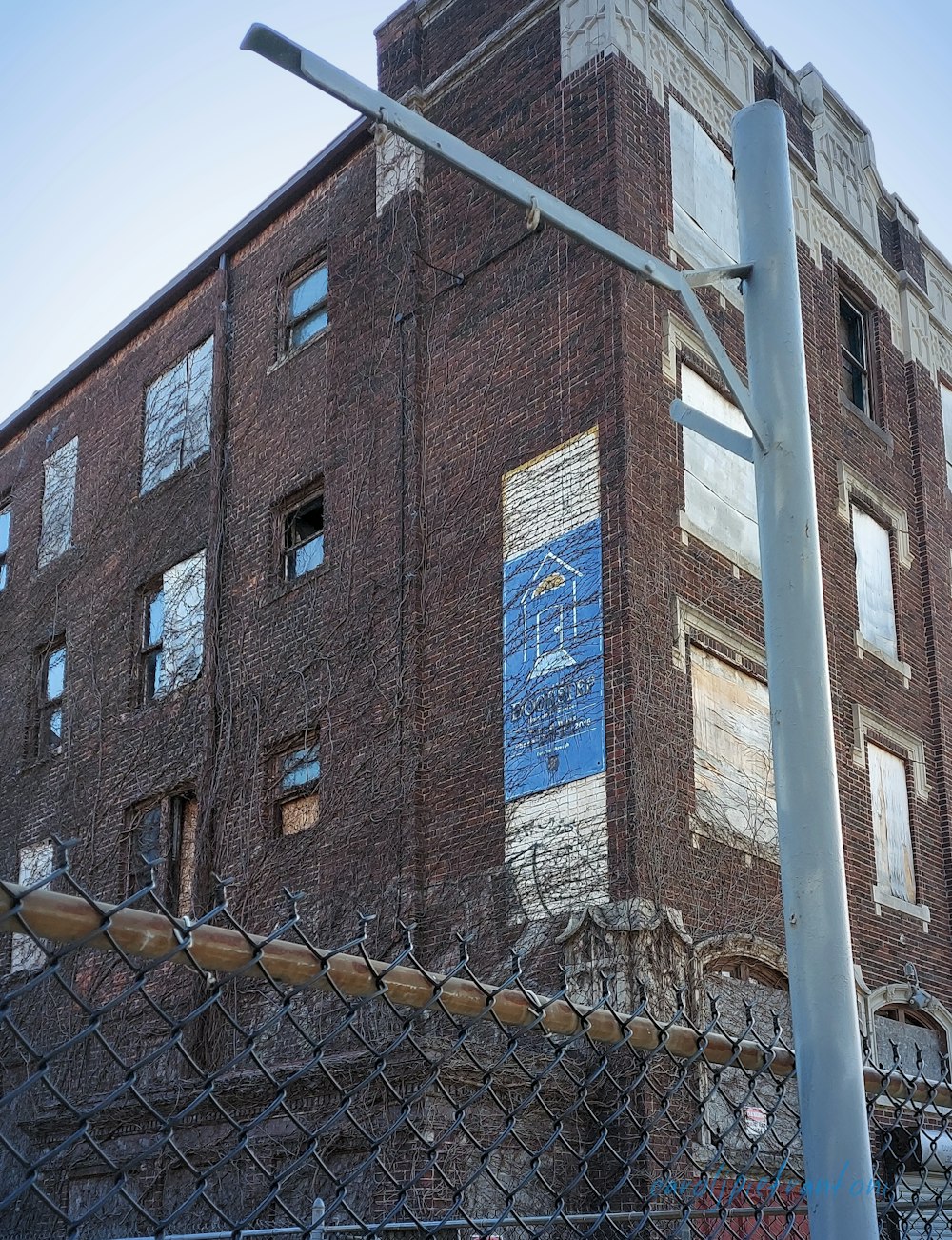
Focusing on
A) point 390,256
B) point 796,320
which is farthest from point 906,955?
point 796,320

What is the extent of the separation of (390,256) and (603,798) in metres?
8.85

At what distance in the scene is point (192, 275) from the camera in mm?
24859

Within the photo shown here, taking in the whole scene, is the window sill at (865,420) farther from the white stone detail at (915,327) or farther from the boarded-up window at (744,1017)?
the boarded-up window at (744,1017)

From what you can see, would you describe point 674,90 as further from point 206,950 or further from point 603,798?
point 206,950

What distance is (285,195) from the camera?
23109 millimetres

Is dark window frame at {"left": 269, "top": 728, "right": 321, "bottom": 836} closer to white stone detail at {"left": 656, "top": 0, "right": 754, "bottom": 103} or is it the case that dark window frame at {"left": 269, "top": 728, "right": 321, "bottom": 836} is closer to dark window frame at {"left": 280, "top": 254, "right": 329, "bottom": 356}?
dark window frame at {"left": 280, "top": 254, "right": 329, "bottom": 356}

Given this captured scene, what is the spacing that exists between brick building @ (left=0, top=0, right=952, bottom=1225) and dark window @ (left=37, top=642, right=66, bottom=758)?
0.28ft

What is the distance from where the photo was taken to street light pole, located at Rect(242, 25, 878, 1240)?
377cm

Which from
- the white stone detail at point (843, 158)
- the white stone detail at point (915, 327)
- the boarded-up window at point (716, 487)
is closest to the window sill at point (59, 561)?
the boarded-up window at point (716, 487)

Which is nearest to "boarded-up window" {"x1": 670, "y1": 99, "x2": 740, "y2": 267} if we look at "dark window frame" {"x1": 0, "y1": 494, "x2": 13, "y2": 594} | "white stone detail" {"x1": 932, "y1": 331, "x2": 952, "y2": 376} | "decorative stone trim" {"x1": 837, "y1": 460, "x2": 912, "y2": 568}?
"decorative stone trim" {"x1": 837, "y1": 460, "x2": 912, "y2": 568}

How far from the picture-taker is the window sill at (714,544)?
58.5 ft

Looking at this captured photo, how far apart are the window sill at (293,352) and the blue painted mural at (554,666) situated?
5879 mm

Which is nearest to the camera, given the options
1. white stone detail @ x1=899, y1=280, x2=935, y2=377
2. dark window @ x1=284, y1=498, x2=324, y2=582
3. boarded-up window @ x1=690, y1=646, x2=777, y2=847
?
boarded-up window @ x1=690, y1=646, x2=777, y2=847

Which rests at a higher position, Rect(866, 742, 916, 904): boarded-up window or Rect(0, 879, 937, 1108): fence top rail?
Rect(866, 742, 916, 904): boarded-up window
